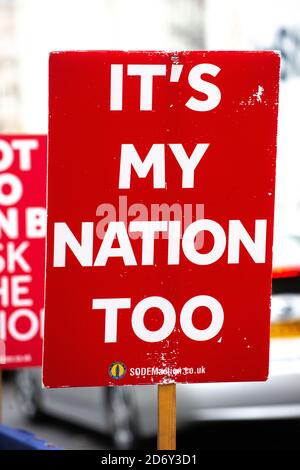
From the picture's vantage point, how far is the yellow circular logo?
3875 millimetres

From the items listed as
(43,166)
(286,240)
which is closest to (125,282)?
(43,166)

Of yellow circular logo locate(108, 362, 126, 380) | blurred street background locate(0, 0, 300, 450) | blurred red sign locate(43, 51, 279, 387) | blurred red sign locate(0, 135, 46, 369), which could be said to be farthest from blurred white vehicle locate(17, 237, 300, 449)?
yellow circular logo locate(108, 362, 126, 380)

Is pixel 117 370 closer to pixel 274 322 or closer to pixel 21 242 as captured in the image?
pixel 21 242

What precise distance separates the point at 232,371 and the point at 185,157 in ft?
2.27

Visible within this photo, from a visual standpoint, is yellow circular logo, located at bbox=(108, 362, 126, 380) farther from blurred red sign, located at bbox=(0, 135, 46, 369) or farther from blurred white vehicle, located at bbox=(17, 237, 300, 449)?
blurred white vehicle, located at bbox=(17, 237, 300, 449)

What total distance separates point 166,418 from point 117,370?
0.21 meters

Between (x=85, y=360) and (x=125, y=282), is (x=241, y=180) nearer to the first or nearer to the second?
(x=125, y=282)

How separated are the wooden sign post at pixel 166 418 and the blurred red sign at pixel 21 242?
9.17 ft

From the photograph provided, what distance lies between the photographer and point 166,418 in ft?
12.7

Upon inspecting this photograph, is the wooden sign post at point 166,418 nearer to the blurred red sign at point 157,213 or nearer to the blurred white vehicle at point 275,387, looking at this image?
the blurred red sign at point 157,213

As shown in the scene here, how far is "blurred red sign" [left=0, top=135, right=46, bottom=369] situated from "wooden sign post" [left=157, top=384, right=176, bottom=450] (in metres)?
2.79

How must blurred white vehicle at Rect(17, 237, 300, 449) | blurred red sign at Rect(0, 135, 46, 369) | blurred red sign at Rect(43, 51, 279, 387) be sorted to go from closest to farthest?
blurred red sign at Rect(43, 51, 279, 387)
blurred red sign at Rect(0, 135, 46, 369)
blurred white vehicle at Rect(17, 237, 300, 449)

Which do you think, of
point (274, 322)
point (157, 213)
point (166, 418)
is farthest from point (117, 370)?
point (274, 322)
